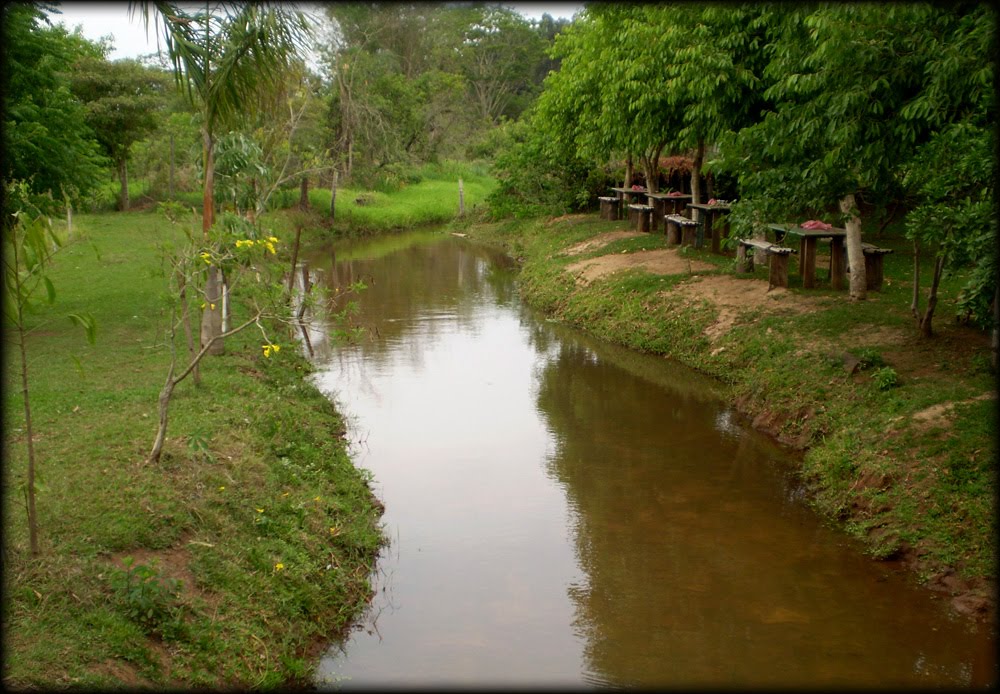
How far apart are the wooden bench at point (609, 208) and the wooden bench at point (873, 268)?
12517mm

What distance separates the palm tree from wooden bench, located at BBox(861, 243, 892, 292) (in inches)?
351

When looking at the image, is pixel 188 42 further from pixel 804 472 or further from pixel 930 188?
pixel 804 472

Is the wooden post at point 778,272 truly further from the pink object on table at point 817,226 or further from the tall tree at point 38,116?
the tall tree at point 38,116

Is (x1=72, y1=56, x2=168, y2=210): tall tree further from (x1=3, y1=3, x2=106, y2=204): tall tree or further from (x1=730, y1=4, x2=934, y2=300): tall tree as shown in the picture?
(x1=730, y1=4, x2=934, y2=300): tall tree

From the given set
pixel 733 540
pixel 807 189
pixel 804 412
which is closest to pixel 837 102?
pixel 807 189

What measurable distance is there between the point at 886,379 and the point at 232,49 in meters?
7.18

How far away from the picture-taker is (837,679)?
5895mm

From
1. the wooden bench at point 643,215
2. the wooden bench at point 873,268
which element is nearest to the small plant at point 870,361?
the wooden bench at point 873,268

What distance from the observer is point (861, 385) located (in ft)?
31.9

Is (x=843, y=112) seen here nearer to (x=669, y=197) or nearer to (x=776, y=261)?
(x=776, y=261)

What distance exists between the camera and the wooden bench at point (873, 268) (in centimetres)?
1257

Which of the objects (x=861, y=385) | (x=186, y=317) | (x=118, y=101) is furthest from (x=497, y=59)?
(x=186, y=317)

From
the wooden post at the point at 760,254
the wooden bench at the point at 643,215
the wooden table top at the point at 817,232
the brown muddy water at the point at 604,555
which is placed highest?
the wooden bench at the point at 643,215

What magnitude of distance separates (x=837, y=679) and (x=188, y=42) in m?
6.33
